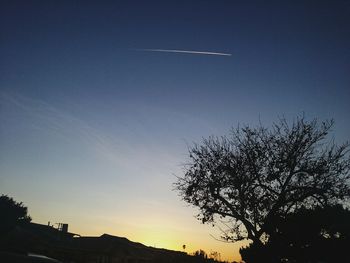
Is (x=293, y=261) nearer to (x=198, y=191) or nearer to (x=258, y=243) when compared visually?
(x=258, y=243)

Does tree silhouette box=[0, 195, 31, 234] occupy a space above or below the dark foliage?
above

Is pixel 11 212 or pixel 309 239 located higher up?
pixel 11 212

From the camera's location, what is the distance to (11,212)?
71062mm

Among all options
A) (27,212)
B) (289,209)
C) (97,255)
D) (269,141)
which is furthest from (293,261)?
(27,212)

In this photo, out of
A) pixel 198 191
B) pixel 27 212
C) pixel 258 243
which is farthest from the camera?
pixel 27 212

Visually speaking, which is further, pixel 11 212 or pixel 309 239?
pixel 11 212

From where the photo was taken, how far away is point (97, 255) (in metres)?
31.1

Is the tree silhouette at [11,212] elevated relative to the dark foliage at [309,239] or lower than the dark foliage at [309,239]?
elevated

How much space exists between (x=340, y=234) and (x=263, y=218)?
403 inches

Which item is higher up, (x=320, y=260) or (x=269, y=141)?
(x=269, y=141)

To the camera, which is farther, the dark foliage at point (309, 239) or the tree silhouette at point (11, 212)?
the tree silhouette at point (11, 212)

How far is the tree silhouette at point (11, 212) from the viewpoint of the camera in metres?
68.7

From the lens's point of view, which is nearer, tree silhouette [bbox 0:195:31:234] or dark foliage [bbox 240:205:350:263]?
dark foliage [bbox 240:205:350:263]

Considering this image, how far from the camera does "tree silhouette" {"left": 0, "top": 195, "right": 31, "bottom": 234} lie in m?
68.7
